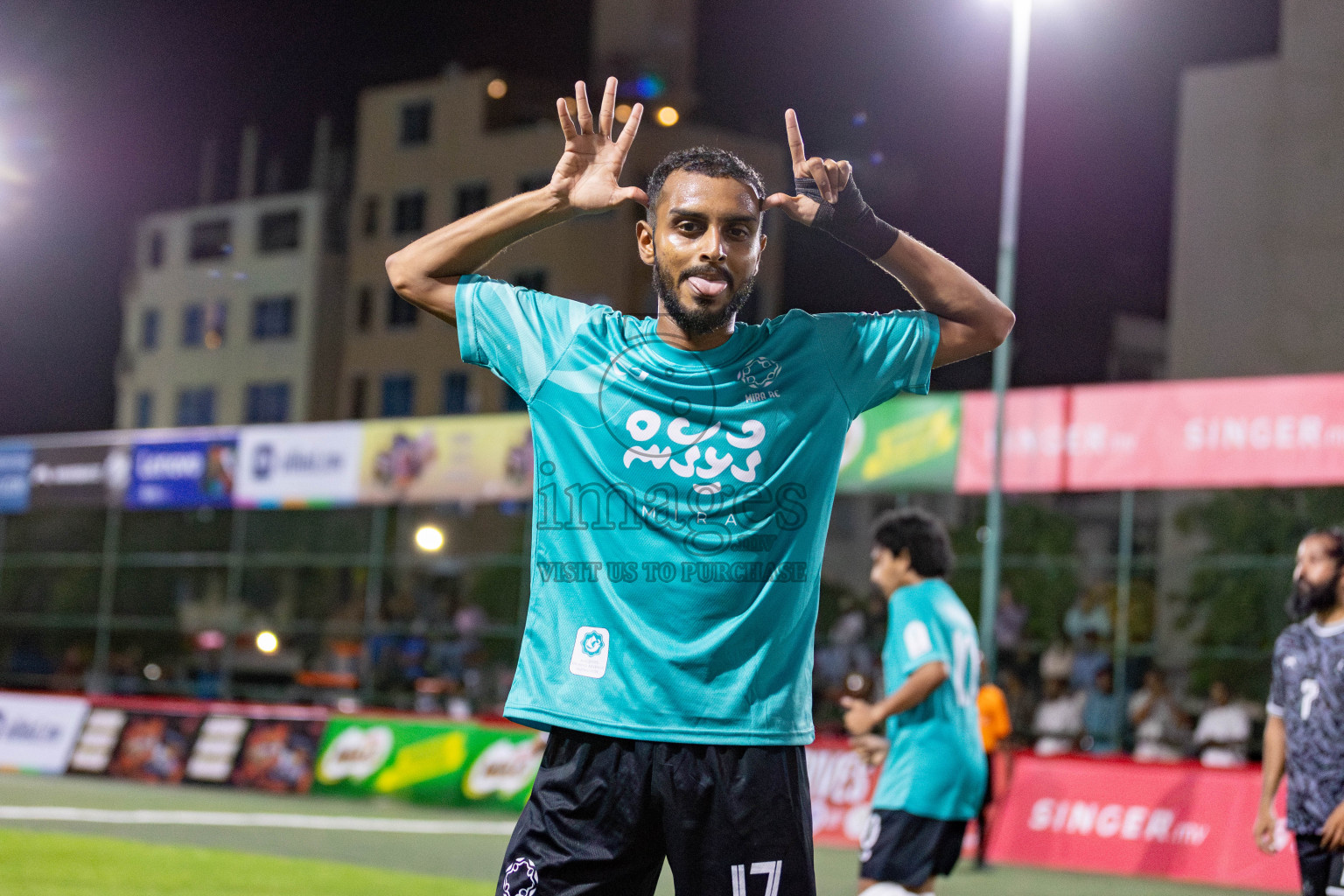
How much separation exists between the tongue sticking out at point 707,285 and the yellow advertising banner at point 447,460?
16.1 meters

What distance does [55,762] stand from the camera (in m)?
20.2

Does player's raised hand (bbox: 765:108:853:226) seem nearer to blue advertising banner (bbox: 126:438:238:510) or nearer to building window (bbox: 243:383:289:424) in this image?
blue advertising banner (bbox: 126:438:238:510)

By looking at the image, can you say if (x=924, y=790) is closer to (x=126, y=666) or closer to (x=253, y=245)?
(x=126, y=666)

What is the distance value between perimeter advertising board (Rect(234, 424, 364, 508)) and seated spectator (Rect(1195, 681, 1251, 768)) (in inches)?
434

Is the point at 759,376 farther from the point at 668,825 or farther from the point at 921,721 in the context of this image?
the point at 921,721

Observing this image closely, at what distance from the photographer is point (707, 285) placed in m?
3.07

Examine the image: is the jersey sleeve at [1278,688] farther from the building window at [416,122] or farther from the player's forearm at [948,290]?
the building window at [416,122]

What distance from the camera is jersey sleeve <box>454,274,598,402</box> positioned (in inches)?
128

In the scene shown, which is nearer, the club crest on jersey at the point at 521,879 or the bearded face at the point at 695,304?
the club crest on jersey at the point at 521,879

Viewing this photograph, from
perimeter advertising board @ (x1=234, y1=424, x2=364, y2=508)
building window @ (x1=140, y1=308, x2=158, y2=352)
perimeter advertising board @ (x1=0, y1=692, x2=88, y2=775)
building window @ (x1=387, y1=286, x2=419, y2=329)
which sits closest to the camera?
perimeter advertising board @ (x1=0, y1=692, x2=88, y2=775)

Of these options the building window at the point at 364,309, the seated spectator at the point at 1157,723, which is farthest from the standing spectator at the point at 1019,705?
the building window at the point at 364,309

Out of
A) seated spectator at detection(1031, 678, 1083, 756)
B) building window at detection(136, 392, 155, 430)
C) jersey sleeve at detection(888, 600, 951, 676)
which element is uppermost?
building window at detection(136, 392, 155, 430)

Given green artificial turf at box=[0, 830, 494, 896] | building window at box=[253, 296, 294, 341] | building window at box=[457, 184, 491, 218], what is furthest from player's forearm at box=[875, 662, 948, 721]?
building window at box=[253, 296, 294, 341]

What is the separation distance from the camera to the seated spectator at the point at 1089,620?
19.2 metres
